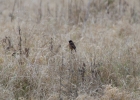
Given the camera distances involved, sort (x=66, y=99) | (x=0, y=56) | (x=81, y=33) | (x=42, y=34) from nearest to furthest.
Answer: (x=66, y=99)
(x=0, y=56)
(x=42, y=34)
(x=81, y=33)

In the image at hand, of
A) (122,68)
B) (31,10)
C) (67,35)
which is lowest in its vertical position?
(122,68)

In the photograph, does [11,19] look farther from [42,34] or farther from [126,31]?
[126,31]

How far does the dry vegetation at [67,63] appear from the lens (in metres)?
3.98

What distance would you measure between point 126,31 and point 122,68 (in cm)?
192

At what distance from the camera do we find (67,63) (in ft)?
14.6

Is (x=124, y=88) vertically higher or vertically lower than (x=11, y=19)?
lower

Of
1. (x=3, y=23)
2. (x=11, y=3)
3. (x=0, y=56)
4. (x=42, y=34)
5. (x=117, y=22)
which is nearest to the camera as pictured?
(x=0, y=56)

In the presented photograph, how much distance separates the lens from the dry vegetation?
3977 mm

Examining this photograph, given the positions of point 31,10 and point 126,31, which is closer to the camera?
point 126,31

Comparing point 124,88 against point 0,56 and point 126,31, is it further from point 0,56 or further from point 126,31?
point 126,31

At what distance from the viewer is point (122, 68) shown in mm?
4613

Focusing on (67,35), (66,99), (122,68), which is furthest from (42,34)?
(66,99)

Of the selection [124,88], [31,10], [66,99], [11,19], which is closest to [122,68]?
[124,88]

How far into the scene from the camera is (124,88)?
4137 mm
